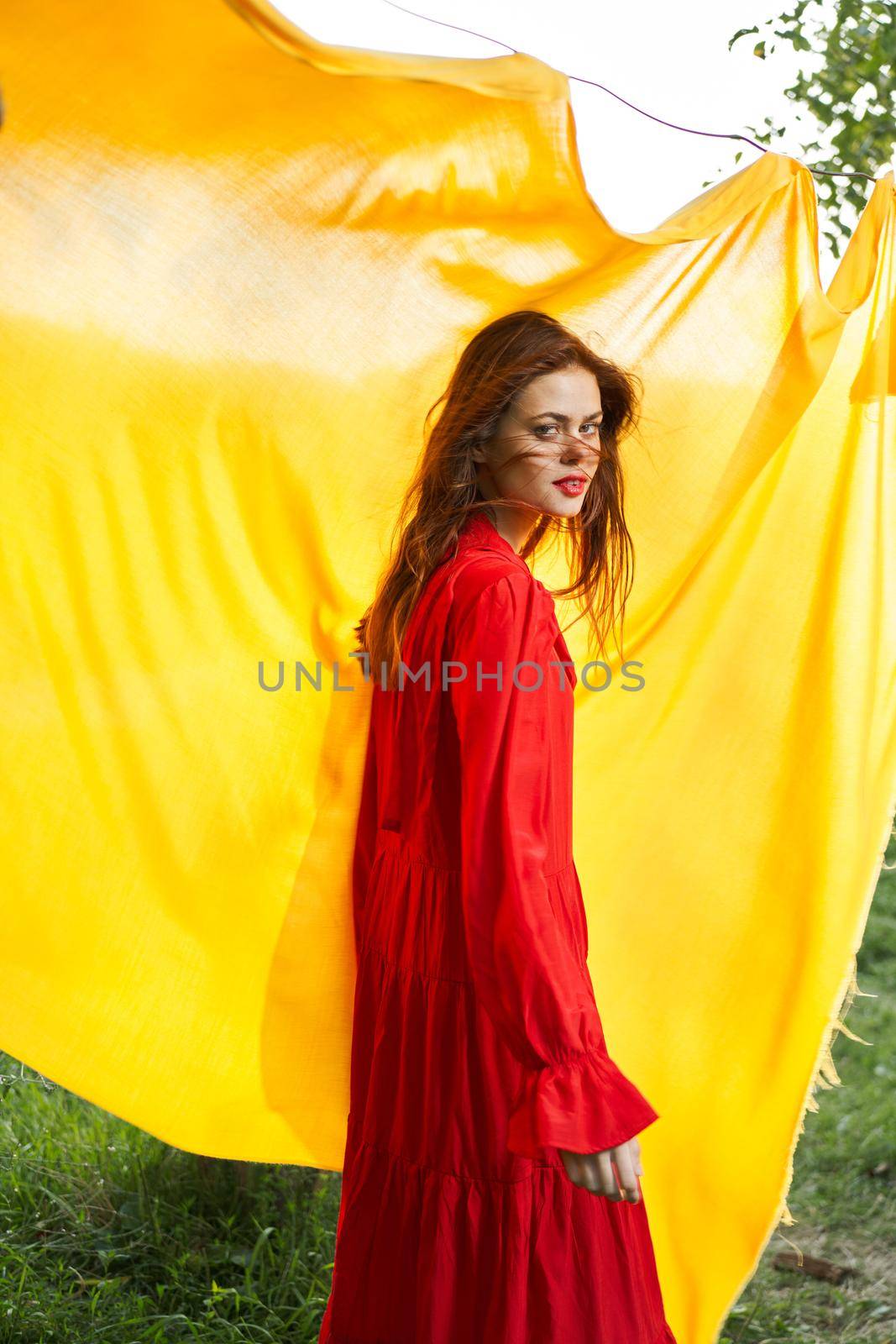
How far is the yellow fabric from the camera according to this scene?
2.03 m

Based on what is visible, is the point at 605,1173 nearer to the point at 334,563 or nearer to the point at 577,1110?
the point at 577,1110

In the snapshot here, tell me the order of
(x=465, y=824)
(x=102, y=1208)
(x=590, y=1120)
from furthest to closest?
(x=102, y=1208)
(x=465, y=824)
(x=590, y=1120)

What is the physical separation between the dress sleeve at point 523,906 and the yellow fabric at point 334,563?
→ 2.17 ft

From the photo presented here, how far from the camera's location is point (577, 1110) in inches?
61.9

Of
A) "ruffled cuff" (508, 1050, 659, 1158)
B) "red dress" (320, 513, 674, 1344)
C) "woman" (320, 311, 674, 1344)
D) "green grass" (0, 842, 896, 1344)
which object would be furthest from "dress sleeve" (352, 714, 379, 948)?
"green grass" (0, 842, 896, 1344)

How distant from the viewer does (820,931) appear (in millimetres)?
2455

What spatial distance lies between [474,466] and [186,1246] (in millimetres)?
2114

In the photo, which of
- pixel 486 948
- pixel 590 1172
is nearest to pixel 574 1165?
pixel 590 1172

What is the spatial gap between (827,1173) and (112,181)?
3.48 m

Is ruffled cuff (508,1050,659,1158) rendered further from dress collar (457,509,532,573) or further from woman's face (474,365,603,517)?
woman's face (474,365,603,517)

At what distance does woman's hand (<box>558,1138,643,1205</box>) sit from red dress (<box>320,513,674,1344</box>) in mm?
30

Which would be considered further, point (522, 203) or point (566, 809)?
point (522, 203)

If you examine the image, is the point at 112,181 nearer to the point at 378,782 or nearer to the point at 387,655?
the point at 387,655

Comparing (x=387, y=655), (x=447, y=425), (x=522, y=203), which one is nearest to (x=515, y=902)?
(x=387, y=655)
